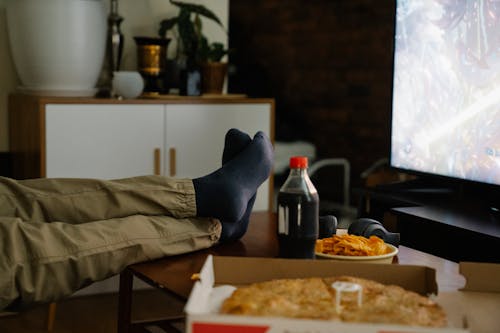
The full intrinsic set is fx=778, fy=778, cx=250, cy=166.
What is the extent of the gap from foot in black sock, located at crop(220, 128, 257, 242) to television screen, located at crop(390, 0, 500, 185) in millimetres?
763

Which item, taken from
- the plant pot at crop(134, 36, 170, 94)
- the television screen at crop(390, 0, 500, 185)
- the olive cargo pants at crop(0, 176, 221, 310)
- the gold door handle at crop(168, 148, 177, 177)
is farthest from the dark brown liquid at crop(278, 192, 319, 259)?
the plant pot at crop(134, 36, 170, 94)

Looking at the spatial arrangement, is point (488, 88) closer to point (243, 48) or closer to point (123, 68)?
point (123, 68)

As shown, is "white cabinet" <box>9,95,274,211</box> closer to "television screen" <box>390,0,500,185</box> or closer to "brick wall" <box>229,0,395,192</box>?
"television screen" <box>390,0,500,185</box>

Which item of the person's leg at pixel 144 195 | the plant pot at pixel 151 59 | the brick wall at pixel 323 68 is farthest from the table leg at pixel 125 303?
the brick wall at pixel 323 68

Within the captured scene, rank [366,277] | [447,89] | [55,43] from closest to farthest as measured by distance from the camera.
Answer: [366,277] < [447,89] < [55,43]

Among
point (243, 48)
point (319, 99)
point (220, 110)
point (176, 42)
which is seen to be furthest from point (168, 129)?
point (243, 48)

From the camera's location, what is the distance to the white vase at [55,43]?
124 inches

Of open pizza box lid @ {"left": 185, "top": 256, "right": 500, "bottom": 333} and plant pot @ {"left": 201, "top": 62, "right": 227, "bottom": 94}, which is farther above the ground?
plant pot @ {"left": 201, "top": 62, "right": 227, "bottom": 94}

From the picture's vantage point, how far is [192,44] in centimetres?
357

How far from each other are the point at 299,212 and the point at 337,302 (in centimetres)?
43

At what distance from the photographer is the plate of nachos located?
1567mm

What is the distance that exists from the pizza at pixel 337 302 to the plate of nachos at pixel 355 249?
28 centimetres

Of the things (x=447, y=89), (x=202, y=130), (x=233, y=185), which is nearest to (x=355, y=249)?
→ (x=233, y=185)

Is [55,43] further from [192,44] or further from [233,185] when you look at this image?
[233,185]
